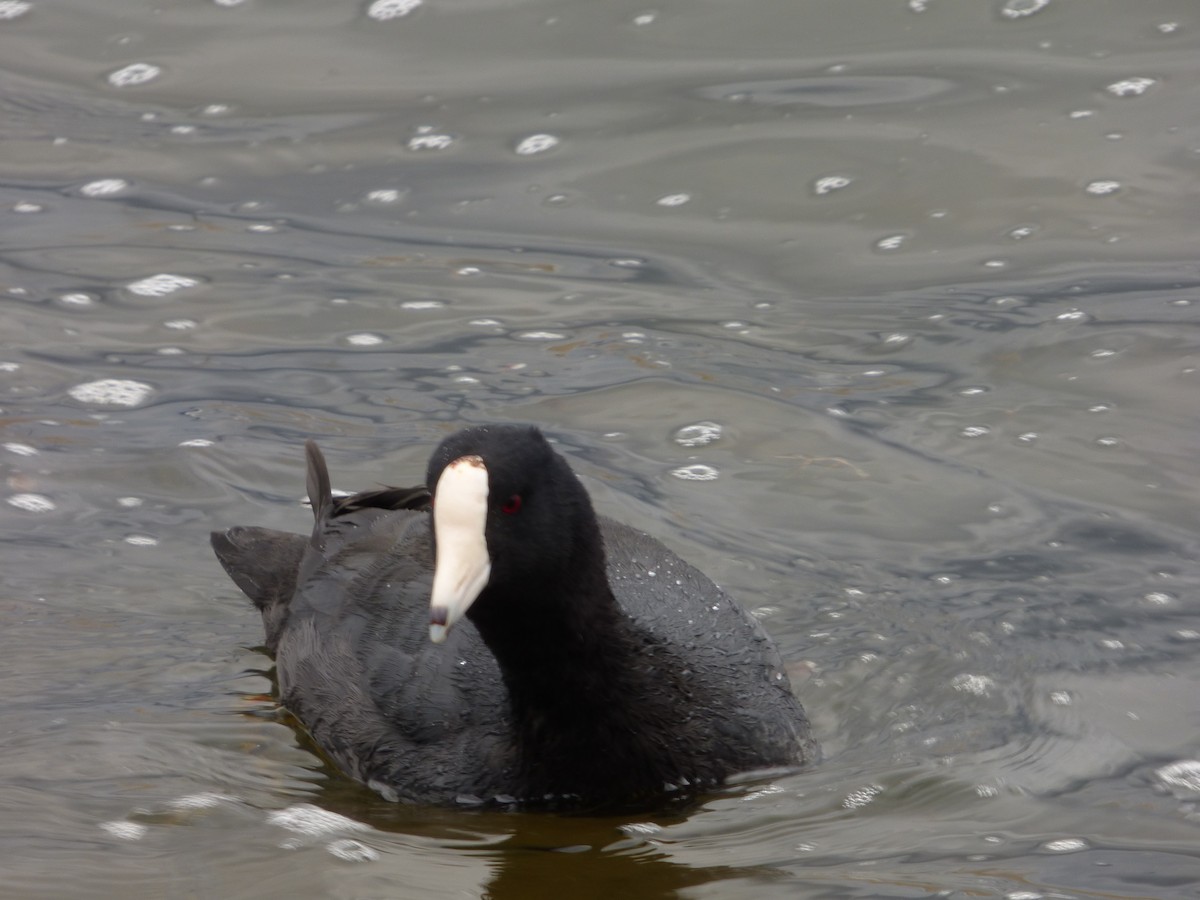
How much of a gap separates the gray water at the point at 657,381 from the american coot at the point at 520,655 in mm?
126

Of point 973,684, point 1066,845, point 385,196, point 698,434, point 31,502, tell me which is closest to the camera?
point 1066,845

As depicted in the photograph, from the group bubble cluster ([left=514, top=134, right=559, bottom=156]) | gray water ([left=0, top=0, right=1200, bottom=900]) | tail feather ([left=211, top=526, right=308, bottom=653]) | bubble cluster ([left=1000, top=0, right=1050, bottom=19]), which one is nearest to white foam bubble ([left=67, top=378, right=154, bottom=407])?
gray water ([left=0, top=0, right=1200, bottom=900])

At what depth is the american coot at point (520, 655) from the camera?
310cm

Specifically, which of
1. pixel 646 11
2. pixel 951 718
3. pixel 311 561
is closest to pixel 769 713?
pixel 951 718

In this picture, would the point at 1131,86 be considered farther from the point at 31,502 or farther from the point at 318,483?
the point at 31,502

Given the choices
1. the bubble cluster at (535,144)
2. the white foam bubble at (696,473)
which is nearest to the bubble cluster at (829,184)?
the bubble cluster at (535,144)

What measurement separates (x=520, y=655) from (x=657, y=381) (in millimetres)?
2334

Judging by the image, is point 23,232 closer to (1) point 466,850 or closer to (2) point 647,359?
(2) point 647,359

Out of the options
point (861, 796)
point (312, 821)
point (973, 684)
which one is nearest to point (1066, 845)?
point (861, 796)

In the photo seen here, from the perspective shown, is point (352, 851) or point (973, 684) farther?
point (973, 684)

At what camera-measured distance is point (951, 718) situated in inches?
144

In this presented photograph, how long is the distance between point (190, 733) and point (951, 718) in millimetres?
1777

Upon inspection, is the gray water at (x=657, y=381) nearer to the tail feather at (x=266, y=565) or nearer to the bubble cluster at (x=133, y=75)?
the bubble cluster at (x=133, y=75)

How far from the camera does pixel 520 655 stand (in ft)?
10.9
